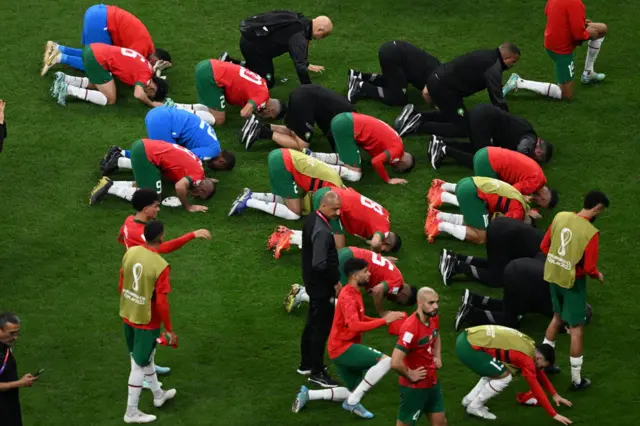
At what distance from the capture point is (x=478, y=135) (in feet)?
47.9

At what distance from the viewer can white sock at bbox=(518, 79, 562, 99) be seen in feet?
53.2

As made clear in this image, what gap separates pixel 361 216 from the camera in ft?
42.7

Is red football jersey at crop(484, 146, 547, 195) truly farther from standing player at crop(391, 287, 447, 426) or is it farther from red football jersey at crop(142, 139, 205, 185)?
standing player at crop(391, 287, 447, 426)

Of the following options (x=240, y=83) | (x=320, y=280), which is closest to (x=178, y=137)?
(x=240, y=83)

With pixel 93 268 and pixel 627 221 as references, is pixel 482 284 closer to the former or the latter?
pixel 627 221

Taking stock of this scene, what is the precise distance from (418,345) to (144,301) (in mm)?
2272

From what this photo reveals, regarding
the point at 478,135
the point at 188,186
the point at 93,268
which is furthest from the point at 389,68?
the point at 93,268

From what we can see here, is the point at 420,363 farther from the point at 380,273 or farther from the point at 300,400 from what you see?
the point at 380,273

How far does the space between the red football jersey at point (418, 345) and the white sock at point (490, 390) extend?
0.97 metres

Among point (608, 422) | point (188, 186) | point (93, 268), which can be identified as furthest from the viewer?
point (188, 186)

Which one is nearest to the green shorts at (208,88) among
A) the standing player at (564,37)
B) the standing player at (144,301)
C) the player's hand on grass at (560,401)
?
the standing player at (564,37)

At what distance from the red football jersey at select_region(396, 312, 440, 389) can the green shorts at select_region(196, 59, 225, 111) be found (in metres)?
6.01

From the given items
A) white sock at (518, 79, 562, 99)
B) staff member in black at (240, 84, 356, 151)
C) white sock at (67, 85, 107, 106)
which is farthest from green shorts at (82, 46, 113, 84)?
Result: white sock at (518, 79, 562, 99)

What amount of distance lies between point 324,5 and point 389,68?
2757mm
